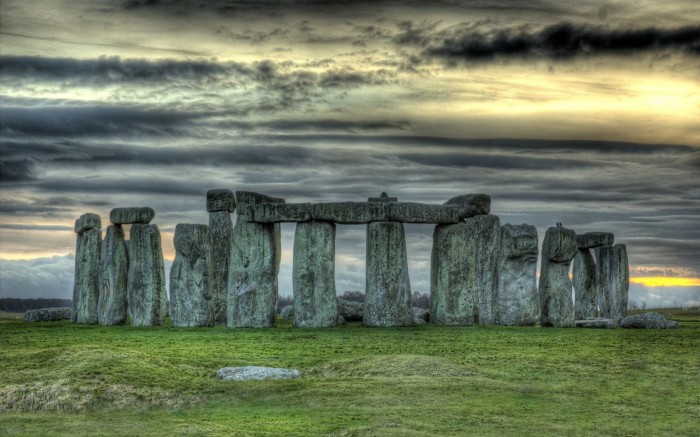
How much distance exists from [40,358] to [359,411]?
6734mm

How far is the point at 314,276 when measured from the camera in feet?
91.0

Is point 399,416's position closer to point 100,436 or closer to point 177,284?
point 100,436

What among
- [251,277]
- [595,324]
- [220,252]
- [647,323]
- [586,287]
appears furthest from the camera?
[586,287]

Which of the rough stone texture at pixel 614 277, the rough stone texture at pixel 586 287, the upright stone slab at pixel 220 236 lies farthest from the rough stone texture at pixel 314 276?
the rough stone texture at pixel 614 277

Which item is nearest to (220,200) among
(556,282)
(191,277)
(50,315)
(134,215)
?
(134,215)

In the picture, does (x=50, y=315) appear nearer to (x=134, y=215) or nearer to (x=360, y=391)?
(x=134, y=215)

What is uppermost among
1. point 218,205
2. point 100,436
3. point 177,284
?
point 218,205

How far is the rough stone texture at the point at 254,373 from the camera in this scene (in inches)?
693

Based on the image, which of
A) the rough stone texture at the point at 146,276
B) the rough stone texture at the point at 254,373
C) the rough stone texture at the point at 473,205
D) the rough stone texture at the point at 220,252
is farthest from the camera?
the rough stone texture at the point at 220,252

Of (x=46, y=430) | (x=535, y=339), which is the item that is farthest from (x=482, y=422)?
(x=535, y=339)

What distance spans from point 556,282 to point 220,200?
10.8m

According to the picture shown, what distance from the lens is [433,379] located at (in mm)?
17172

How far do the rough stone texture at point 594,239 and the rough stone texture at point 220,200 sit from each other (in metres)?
11.6

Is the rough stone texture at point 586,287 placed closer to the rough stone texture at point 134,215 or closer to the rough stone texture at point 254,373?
the rough stone texture at point 134,215
